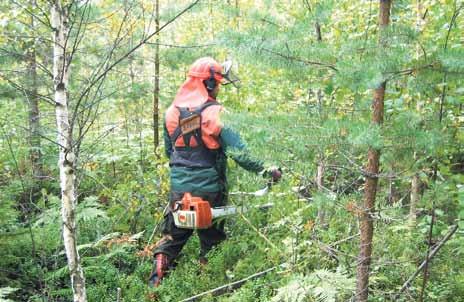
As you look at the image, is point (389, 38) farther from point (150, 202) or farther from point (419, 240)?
point (150, 202)

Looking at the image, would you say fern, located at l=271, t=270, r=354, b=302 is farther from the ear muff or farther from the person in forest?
the ear muff

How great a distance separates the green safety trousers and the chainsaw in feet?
0.36

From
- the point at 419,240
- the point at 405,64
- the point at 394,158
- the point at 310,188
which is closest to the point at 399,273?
the point at 419,240

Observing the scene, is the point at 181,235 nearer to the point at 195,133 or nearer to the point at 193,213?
the point at 193,213

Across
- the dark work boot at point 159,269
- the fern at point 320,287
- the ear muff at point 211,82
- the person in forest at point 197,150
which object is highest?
the ear muff at point 211,82

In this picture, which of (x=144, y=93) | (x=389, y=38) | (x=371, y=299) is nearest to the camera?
(x=389, y=38)

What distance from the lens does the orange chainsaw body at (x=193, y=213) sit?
5.32 meters

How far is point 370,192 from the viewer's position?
285cm

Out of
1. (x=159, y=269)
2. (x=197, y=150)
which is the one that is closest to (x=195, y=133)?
(x=197, y=150)

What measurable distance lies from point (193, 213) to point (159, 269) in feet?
2.83

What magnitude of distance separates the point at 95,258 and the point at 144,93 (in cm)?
301

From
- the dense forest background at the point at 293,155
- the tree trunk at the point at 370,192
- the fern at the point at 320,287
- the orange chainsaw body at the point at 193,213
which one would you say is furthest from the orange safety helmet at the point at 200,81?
the tree trunk at the point at 370,192

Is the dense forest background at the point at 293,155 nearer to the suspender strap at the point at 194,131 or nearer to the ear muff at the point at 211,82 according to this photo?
the ear muff at the point at 211,82

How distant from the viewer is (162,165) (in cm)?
687
